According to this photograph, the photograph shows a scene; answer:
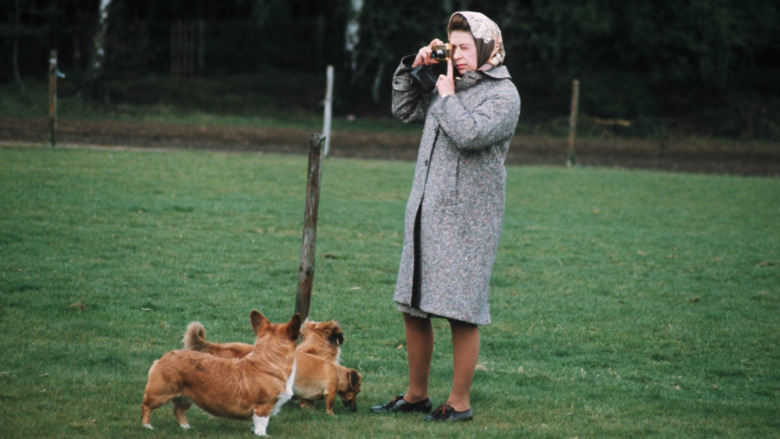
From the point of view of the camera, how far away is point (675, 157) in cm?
2405

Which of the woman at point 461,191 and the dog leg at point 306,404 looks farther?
the dog leg at point 306,404

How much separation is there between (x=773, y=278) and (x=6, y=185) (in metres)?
10.2

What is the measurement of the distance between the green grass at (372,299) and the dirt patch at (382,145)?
543cm

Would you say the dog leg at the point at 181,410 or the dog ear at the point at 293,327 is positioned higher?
the dog ear at the point at 293,327

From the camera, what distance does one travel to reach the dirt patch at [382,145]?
20750 millimetres

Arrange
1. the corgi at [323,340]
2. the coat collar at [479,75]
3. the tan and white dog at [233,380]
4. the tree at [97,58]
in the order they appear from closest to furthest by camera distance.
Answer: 1. the tan and white dog at [233,380]
2. the coat collar at [479,75]
3. the corgi at [323,340]
4. the tree at [97,58]

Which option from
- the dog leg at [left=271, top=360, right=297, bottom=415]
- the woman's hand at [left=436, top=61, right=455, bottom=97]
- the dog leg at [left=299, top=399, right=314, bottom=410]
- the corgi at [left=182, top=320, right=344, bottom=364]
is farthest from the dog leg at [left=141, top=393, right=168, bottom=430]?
the woman's hand at [left=436, top=61, right=455, bottom=97]

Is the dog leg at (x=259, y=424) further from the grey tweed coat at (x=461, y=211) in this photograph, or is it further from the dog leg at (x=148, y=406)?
the grey tweed coat at (x=461, y=211)

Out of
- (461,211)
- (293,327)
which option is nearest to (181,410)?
(293,327)

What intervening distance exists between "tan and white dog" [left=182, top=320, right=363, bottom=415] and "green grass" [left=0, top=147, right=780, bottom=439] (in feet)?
0.37

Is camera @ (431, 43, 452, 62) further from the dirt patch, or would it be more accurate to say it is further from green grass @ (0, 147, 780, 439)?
the dirt patch

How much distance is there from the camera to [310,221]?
5.38 m

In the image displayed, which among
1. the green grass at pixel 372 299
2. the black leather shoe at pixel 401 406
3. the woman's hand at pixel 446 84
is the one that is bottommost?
the green grass at pixel 372 299

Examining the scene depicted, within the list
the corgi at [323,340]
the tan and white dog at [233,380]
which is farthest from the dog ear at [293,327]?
the corgi at [323,340]
